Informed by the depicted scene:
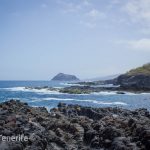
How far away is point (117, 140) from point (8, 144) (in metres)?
7.51

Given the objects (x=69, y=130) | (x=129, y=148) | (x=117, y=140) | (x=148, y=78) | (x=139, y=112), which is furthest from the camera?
(x=148, y=78)

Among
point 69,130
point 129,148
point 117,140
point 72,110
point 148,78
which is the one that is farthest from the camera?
point 148,78

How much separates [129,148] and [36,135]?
23.0 ft

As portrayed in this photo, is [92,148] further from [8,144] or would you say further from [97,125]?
[8,144]

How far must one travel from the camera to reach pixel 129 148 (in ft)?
74.8

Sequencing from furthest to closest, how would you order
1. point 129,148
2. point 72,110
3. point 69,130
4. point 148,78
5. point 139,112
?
point 148,78, point 72,110, point 139,112, point 69,130, point 129,148

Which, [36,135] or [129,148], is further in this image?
[36,135]

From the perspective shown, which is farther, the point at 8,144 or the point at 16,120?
the point at 16,120

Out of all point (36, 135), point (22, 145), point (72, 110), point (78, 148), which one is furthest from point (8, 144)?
point (72, 110)

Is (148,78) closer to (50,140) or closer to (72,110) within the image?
(72,110)

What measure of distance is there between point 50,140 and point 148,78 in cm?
11179

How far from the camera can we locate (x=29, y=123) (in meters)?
29.8

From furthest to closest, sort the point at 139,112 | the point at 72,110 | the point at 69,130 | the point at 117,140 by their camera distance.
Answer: the point at 72,110 < the point at 139,112 < the point at 69,130 < the point at 117,140

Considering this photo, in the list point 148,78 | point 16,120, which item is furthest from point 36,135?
point 148,78
